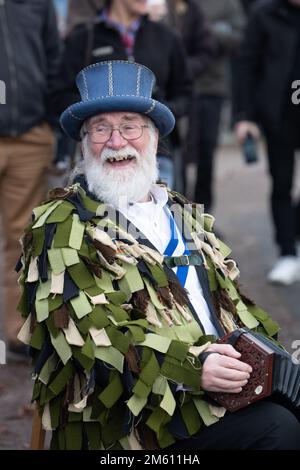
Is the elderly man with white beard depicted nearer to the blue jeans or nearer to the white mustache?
the white mustache

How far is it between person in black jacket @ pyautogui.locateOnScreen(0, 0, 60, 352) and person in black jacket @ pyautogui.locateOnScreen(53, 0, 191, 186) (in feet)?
0.37

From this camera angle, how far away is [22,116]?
5117mm

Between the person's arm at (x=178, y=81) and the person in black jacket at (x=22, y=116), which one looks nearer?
the person in black jacket at (x=22, y=116)

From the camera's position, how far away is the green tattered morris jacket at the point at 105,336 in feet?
10.4

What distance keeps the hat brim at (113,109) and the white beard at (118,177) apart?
8 cm

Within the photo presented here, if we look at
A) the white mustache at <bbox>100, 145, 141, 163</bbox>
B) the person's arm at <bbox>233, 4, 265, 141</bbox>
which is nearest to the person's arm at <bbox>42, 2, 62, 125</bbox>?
the person's arm at <bbox>233, 4, 265, 141</bbox>

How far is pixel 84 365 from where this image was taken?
10.3ft

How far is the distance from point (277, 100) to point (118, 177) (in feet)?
9.97

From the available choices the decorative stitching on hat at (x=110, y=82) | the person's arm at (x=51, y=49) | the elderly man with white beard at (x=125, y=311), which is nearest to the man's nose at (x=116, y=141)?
the elderly man with white beard at (x=125, y=311)

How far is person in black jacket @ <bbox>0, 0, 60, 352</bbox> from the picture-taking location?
504 centimetres

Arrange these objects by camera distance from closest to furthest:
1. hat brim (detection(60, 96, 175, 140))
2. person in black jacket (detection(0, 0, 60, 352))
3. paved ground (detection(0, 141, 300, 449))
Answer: hat brim (detection(60, 96, 175, 140)), paved ground (detection(0, 141, 300, 449)), person in black jacket (detection(0, 0, 60, 352))

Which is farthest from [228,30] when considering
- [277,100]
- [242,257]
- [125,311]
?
[125,311]

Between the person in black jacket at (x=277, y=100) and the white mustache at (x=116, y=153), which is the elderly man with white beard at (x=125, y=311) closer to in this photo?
the white mustache at (x=116, y=153)

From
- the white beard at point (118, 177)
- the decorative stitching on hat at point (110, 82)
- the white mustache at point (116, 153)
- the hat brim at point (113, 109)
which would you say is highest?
the decorative stitching on hat at point (110, 82)
